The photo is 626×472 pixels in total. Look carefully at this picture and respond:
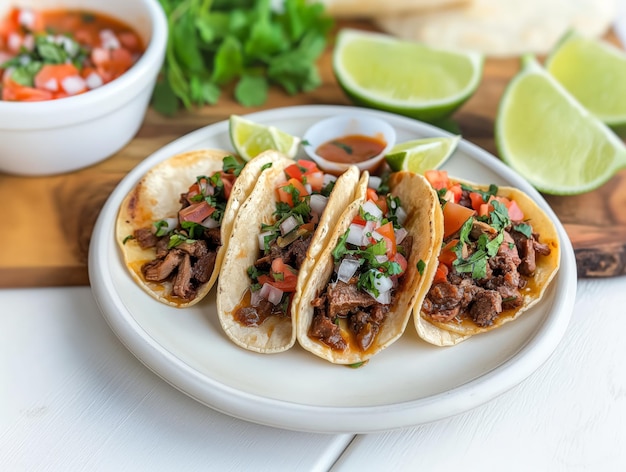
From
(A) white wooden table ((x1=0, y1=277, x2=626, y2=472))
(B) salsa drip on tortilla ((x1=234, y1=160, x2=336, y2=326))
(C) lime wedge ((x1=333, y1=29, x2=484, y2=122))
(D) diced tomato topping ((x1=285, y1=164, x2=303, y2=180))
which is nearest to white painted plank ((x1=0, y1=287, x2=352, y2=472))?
(A) white wooden table ((x1=0, y1=277, x2=626, y2=472))

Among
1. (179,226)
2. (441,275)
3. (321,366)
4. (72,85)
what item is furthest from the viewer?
(72,85)

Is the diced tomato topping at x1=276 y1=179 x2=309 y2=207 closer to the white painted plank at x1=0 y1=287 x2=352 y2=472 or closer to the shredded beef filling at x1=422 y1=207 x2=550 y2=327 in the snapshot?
the shredded beef filling at x1=422 y1=207 x2=550 y2=327

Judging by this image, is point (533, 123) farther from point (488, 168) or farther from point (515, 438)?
point (515, 438)

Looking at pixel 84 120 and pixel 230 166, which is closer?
pixel 230 166

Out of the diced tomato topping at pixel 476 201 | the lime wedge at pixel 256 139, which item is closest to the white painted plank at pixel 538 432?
the diced tomato topping at pixel 476 201

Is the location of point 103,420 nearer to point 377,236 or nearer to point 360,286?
point 360,286

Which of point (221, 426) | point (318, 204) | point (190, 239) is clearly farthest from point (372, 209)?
point (221, 426)

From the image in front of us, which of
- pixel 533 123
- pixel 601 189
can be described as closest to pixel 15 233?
pixel 533 123
